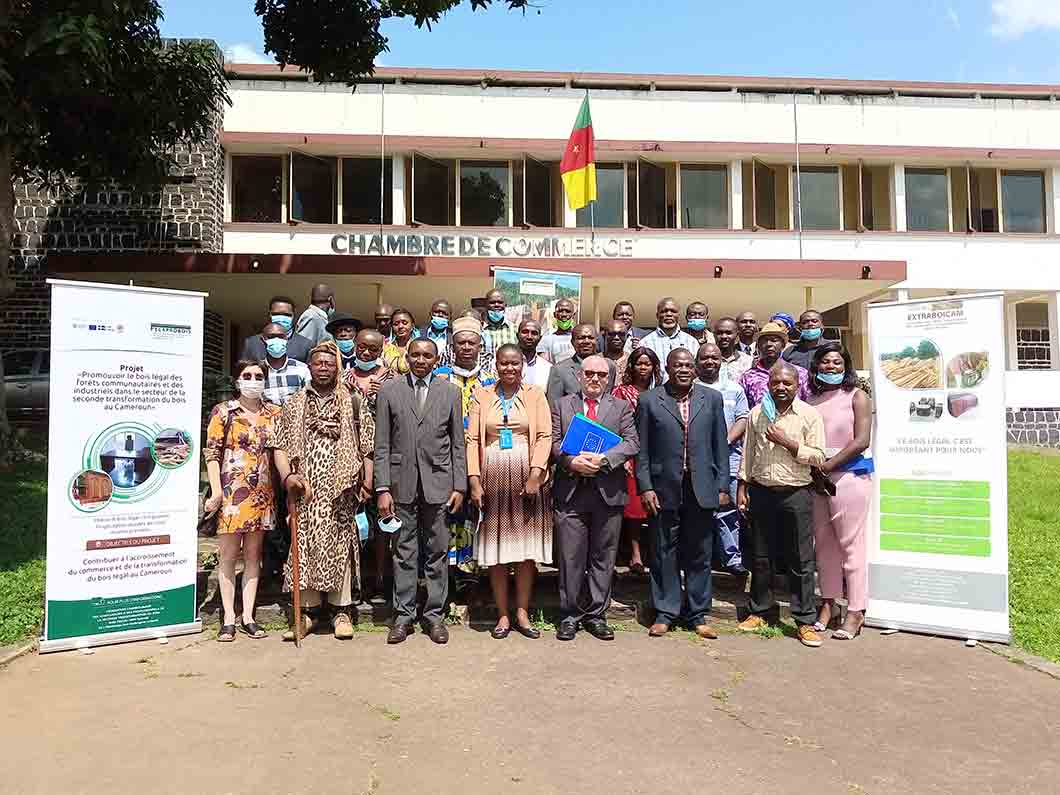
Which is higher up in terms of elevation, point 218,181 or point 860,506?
point 218,181

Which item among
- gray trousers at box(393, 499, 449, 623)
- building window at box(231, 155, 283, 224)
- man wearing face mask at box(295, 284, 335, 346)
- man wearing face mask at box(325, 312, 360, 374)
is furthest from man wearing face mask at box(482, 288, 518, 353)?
building window at box(231, 155, 283, 224)

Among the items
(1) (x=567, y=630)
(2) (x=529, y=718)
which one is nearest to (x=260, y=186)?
(1) (x=567, y=630)

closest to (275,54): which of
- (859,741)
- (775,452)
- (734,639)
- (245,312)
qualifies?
(245,312)

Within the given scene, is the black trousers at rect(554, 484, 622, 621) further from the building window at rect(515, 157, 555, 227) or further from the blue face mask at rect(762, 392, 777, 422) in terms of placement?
the building window at rect(515, 157, 555, 227)

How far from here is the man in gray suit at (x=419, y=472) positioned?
527 cm

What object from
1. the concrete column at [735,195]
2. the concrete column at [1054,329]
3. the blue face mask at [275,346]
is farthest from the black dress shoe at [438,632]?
the concrete column at [1054,329]

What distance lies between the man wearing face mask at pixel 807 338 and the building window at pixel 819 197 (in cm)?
1303

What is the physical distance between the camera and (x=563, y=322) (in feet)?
24.3

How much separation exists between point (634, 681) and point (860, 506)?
2.14 meters

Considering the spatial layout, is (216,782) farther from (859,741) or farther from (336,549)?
(859,741)

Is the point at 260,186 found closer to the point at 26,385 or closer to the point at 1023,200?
the point at 26,385

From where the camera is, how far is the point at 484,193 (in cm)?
1842

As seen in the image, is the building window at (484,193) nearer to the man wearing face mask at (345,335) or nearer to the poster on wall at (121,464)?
the man wearing face mask at (345,335)

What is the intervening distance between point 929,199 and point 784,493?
1677cm
